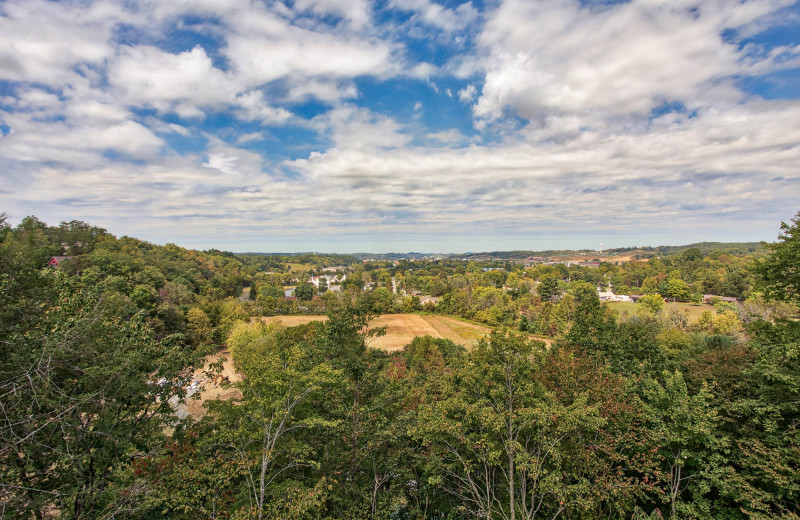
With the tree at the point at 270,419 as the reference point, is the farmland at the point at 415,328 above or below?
below

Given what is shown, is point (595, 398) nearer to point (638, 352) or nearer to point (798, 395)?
point (798, 395)

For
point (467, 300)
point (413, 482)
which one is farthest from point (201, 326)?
point (467, 300)

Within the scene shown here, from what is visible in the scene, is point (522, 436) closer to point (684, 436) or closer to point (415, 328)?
point (684, 436)

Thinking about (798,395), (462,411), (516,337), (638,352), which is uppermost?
(516,337)

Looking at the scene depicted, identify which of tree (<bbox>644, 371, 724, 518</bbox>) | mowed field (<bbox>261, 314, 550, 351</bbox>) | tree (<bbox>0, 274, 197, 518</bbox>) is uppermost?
tree (<bbox>0, 274, 197, 518</bbox>)

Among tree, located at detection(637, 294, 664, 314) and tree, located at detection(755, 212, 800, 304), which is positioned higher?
tree, located at detection(755, 212, 800, 304)

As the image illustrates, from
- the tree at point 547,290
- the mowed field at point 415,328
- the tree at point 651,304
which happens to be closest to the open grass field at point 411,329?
the mowed field at point 415,328

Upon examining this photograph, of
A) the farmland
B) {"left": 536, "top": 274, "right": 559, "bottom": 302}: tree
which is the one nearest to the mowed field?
the farmland

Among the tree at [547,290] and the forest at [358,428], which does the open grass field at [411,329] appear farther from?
the forest at [358,428]

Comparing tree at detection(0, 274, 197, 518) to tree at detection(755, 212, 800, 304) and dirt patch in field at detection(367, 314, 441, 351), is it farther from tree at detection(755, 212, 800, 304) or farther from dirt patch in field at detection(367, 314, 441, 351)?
dirt patch in field at detection(367, 314, 441, 351)

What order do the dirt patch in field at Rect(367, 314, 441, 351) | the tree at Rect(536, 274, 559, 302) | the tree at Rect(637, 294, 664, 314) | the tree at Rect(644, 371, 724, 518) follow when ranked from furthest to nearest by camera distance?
the tree at Rect(536, 274, 559, 302), the tree at Rect(637, 294, 664, 314), the dirt patch in field at Rect(367, 314, 441, 351), the tree at Rect(644, 371, 724, 518)

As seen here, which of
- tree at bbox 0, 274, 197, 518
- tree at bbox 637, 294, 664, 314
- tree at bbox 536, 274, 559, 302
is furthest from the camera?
tree at bbox 536, 274, 559, 302
